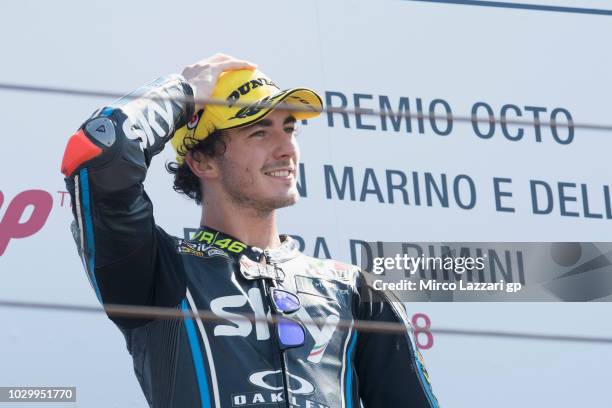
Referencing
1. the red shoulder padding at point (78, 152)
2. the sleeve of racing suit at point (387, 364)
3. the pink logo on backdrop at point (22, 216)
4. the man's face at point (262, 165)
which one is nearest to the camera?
the red shoulder padding at point (78, 152)

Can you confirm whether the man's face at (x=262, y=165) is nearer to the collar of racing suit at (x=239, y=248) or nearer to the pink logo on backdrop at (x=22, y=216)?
the collar of racing suit at (x=239, y=248)

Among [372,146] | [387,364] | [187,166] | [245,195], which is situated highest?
[372,146]

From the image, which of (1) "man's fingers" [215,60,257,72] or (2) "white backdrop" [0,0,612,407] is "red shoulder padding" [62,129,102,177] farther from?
(2) "white backdrop" [0,0,612,407]

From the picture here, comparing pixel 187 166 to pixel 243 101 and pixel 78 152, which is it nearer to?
pixel 243 101

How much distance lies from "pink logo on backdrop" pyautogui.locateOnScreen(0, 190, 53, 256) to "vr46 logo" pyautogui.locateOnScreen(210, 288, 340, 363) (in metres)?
0.60

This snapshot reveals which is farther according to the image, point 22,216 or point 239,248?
point 22,216

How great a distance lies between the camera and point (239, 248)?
7.50 feet

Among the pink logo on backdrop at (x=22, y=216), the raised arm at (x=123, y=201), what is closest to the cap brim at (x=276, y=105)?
the raised arm at (x=123, y=201)

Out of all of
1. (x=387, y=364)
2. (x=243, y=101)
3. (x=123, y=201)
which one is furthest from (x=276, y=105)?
(x=387, y=364)

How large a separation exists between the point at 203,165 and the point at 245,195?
13cm

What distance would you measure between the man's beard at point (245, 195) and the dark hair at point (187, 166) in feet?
0.11

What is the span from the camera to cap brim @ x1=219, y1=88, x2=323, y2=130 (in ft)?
7.61

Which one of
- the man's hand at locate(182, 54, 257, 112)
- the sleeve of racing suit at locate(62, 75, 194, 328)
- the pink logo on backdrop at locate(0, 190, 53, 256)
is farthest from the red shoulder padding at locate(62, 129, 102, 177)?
the pink logo on backdrop at locate(0, 190, 53, 256)

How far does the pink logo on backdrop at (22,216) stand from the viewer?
2.56 meters
